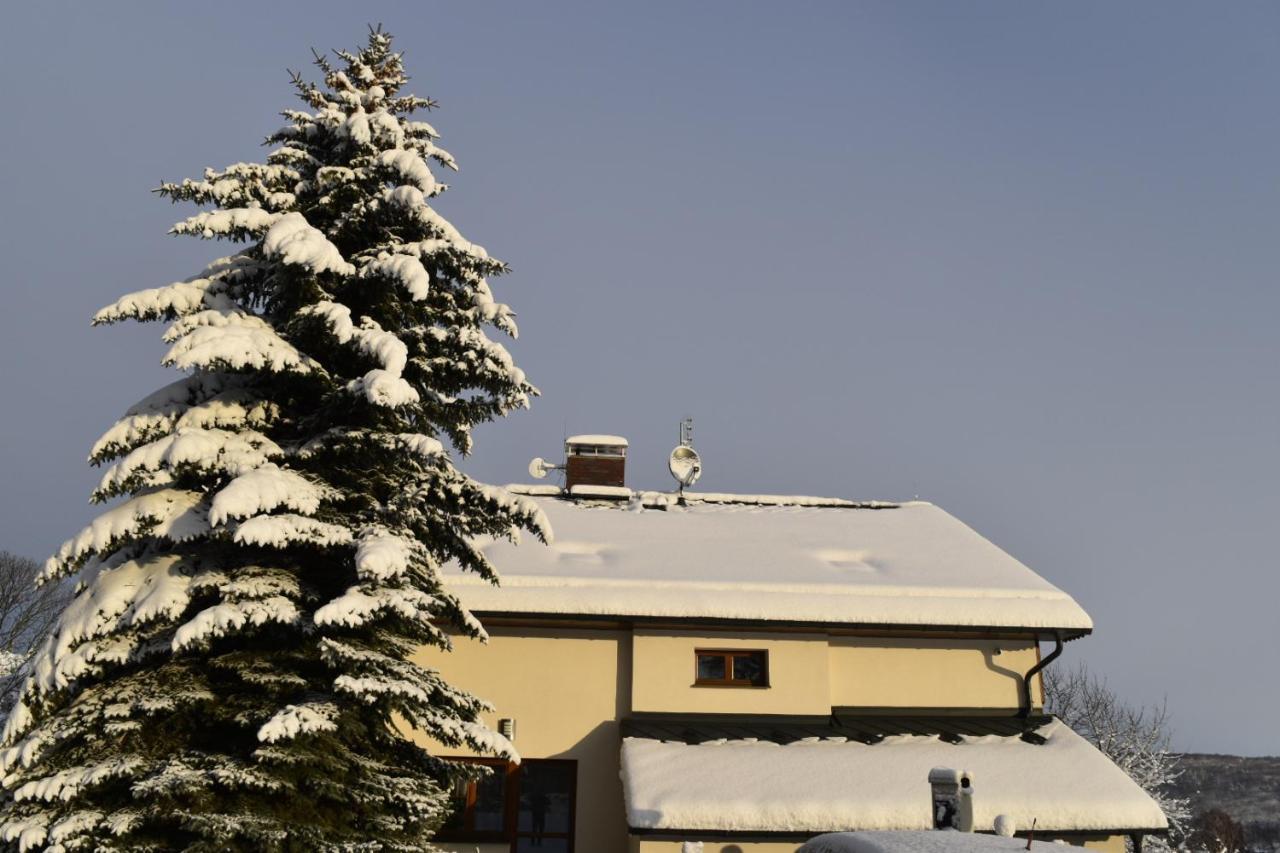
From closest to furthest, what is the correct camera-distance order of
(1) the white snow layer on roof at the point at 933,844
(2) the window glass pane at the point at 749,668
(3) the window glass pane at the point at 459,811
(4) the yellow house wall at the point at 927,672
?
(1) the white snow layer on roof at the point at 933,844 < (3) the window glass pane at the point at 459,811 < (2) the window glass pane at the point at 749,668 < (4) the yellow house wall at the point at 927,672

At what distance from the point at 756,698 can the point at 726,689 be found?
1.56ft

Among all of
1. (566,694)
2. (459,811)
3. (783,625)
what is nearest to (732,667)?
(783,625)

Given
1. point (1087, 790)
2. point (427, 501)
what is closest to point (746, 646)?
point (1087, 790)

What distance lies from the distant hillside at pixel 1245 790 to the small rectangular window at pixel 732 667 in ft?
276

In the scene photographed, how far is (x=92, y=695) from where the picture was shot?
28.5 ft

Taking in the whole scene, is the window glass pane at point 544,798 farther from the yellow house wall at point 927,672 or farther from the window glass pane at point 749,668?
the yellow house wall at point 927,672

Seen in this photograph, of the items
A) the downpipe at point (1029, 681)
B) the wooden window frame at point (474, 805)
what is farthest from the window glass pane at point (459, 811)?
the downpipe at point (1029, 681)

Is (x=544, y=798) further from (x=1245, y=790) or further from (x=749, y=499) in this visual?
(x=1245, y=790)

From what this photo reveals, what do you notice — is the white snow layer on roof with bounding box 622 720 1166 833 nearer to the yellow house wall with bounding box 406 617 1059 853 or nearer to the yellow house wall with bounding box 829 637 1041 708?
the yellow house wall with bounding box 406 617 1059 853

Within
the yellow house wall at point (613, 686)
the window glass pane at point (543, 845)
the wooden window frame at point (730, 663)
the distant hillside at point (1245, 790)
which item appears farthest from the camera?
the distant hillside at point (1245, 790)

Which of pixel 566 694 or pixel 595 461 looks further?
pixel 595 461

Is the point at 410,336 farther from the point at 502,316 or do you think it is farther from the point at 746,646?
the point at 746,646

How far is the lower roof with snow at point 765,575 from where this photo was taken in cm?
1446

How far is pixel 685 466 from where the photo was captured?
21109 mm
